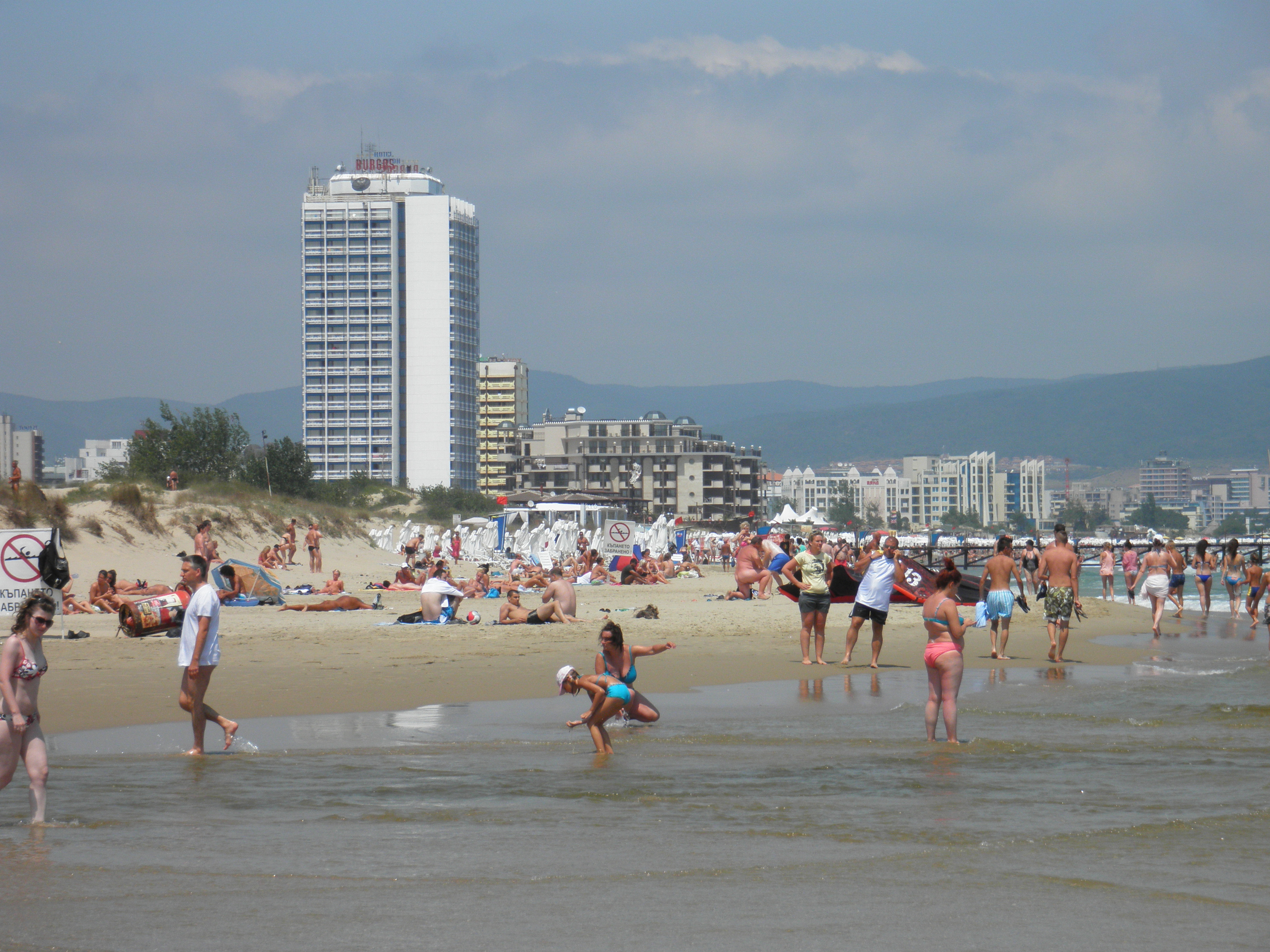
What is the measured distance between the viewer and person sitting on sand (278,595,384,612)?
19484mm

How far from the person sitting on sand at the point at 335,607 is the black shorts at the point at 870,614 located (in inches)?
363

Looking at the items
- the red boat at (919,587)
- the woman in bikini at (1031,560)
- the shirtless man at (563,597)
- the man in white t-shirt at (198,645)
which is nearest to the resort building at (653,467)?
the woman in bikini at (1031,560)

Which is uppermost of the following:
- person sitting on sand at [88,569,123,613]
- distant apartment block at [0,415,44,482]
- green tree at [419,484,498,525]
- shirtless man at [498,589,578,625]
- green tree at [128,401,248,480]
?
distant apartment block at [0,415,44,482]

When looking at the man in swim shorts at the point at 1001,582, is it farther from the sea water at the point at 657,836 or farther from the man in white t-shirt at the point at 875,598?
the sea water at the point at 657,836

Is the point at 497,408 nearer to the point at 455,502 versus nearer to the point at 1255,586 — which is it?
the point at 455,502

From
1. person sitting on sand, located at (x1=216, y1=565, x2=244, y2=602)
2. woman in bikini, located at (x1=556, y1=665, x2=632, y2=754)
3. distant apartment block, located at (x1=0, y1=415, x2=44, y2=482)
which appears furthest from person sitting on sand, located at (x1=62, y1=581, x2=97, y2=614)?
distant apartment block, located at (x1=0, y1=415, x2=44, y2=482)

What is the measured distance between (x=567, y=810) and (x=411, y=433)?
141 meters

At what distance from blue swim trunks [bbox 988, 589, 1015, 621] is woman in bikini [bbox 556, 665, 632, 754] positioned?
7.12 meters

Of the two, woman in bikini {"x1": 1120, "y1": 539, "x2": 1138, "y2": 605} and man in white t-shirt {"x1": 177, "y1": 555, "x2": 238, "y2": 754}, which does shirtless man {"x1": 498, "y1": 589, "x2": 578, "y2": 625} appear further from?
woman in bikini {"x1": 1120, "y1": 539, "x2": 1138, "y2": 605}

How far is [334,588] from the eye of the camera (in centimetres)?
2403

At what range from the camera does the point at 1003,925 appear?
4703mm

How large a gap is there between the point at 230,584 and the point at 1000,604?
479 inches

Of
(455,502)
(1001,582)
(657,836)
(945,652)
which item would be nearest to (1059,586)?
(1001,582)

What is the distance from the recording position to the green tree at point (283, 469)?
59.7m
